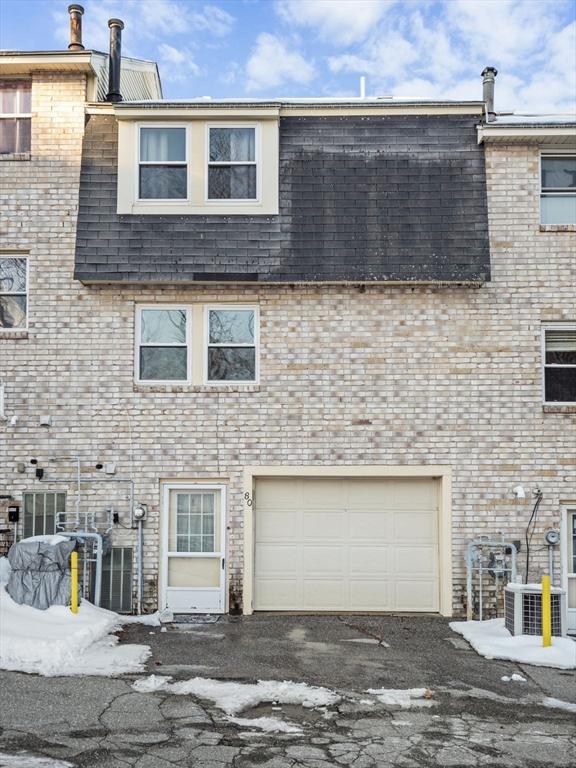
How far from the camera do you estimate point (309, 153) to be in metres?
13.0

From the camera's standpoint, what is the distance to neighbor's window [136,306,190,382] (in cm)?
1275

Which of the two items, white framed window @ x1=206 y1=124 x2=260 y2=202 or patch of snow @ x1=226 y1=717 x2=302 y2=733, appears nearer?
patch of snow @ x1=226 y1=717 x2=302 y2=733

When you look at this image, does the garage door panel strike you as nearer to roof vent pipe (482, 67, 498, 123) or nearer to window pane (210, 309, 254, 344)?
window pane (210, 309, 254, 344)

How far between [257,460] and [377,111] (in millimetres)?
6030

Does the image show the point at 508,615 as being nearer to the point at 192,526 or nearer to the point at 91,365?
the point at 192,526

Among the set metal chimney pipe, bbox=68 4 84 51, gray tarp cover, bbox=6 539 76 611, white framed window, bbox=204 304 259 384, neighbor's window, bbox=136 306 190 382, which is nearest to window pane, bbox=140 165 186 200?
neighbor's window, bbox=136 306 190 382

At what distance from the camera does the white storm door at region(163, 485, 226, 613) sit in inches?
490

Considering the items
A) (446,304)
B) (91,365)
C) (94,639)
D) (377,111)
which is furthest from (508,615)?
(377,111)

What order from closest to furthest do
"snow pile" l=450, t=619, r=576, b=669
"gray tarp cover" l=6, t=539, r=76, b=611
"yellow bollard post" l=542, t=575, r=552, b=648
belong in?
"snow pile" l=450, t=619, r=576, b=669, "yellow bollard post" l=542, t=575, r=552, b=648, "gray tarp cover" l=6, t=539, r=76, b=611

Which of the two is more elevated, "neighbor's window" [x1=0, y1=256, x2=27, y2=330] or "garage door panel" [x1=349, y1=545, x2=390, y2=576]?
"neighbor's window" [x1=0, y1=256, x2=27, y2=330]

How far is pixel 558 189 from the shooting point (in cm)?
1295

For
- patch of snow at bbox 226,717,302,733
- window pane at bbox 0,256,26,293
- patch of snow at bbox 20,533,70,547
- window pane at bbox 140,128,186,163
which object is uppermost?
window pane at bbox 140,128,186,163

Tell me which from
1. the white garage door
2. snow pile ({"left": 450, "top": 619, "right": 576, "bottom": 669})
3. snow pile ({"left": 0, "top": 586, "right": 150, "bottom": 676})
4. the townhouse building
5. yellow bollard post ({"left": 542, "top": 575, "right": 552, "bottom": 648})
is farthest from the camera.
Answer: the white garage door

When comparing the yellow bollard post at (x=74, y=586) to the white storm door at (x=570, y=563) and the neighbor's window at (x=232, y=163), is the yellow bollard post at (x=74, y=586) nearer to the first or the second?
the neighbor's window at (x=232, y=163)
